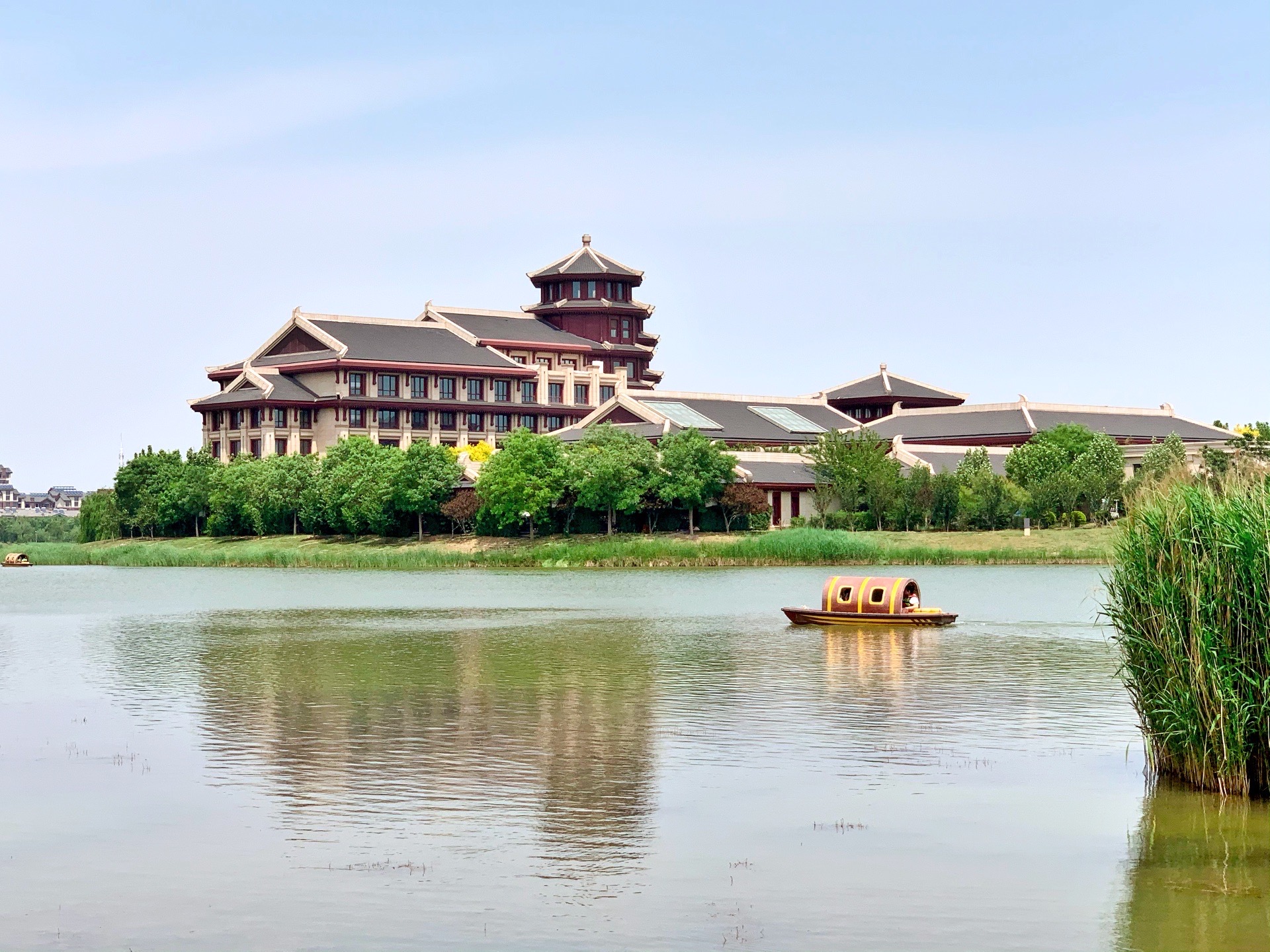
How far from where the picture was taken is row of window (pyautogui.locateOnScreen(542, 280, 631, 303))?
127875 millimetres

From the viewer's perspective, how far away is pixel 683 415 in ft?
351

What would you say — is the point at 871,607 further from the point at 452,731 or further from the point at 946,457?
the point at 946,457

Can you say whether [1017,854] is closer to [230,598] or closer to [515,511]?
[230,598]

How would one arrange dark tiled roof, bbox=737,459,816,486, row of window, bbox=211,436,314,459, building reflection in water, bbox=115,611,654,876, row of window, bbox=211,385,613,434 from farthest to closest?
row of window, bbox=211,385,613,434 → row of window, bbox=211,436,314,459 → dark tiled roof, bbox=737,459,816,486 → building reflection in water, bbox=115,611,654,876

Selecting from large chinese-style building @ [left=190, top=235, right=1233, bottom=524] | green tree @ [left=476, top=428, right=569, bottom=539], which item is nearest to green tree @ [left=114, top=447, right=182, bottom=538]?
large chinese-style building @ [left=190, top=235, right=1233, bottom=524]

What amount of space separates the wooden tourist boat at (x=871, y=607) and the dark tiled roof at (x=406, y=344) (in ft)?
259

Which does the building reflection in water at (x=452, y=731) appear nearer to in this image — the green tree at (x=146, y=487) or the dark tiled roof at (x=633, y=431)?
the dark tiled roof at (x=633, y=431)

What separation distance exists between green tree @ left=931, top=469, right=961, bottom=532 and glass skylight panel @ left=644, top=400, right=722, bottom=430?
2137 centimetres

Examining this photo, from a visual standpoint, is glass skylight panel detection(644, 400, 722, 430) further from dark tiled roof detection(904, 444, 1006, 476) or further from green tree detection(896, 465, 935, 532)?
green tree detection(896, 465, 935, 532)

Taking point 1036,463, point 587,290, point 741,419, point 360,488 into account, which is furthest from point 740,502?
point 587,290

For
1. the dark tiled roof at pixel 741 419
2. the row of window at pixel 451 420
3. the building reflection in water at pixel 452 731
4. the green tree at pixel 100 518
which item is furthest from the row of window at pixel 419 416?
the building reflection in water at pixel 452 731

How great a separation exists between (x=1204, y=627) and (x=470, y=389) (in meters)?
104

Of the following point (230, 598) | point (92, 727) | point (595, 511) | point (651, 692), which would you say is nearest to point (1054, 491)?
point (595, 511)

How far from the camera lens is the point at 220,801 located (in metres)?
17.0
